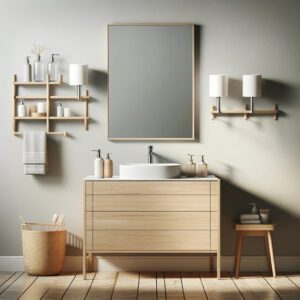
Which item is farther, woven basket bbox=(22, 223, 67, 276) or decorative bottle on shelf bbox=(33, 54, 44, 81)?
decorative bottle on shelf bbox=(33, 54, 44, 81)

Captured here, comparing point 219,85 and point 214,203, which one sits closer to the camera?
point 214,203

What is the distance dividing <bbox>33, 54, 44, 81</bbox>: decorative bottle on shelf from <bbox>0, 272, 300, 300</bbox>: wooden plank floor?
1621 millimetres

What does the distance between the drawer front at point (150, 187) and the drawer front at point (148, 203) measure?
1.2 inches

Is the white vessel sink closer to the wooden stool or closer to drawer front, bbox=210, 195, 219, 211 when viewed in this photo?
drawer front, bbox=210, 195, 219, 211

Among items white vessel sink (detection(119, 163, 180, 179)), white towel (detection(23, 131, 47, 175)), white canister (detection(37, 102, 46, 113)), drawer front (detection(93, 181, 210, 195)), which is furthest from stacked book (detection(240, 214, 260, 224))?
white canister (detection(37, 102, 46, 113))

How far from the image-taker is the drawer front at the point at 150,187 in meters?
5.09

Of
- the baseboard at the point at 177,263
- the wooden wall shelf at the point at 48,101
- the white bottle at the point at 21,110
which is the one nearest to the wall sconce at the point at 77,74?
the wooden wall shelf at the point at 48,101

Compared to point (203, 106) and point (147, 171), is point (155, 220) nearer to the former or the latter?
point (147, 171)

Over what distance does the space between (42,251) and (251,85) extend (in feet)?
7.03

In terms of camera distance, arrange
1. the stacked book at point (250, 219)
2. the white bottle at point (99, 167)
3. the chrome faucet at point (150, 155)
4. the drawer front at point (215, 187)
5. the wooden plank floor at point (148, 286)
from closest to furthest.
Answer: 1. the wooden plank floor at point (148, 286)
2. the drawer front at point (215, 187)
3. the white bottle at point (99, 167)
4. the stacked book at point (250, 219)
5. the chrome faucet at point (150, 155)

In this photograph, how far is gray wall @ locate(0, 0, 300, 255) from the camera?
5.50 metres

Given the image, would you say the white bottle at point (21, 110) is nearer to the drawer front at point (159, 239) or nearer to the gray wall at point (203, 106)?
the gray wall at point (203, 106)

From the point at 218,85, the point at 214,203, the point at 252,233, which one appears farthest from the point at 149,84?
the point at 252,233

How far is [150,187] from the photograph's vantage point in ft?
16.7
